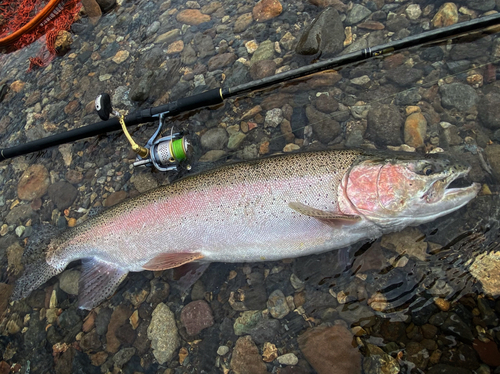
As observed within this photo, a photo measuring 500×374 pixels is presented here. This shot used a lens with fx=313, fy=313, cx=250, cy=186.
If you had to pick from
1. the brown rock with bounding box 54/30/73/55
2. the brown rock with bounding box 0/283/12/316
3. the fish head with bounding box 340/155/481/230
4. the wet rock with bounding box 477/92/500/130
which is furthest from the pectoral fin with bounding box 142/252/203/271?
the brown rock with bounding box 54/30/73/55

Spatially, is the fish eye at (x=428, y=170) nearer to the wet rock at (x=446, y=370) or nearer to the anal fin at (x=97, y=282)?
the wet rock at (x=446, y=370)

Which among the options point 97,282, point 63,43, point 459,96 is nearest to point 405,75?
point 459,96

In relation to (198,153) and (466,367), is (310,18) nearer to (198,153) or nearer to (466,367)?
(198,153)

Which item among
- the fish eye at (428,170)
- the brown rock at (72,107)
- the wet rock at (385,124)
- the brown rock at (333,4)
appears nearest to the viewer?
the fish eye at (428,170)

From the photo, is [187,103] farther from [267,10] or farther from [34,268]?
[34,268]

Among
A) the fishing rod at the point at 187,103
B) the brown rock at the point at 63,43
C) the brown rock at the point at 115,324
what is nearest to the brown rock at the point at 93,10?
the brown rock at the point at 63,43

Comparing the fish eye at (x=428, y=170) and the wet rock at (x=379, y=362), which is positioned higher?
the fish eye at (x=428, y=170)

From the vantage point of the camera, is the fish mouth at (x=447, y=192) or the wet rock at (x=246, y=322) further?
the wet rock at (x=246, y=322)
